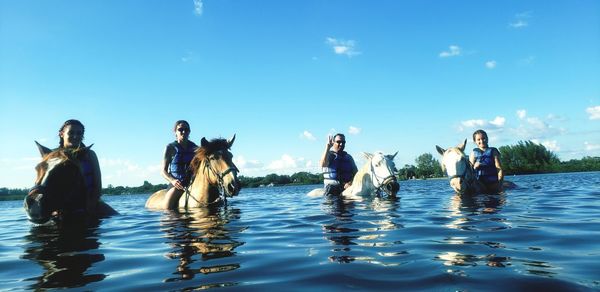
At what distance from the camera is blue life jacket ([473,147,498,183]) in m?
11.7

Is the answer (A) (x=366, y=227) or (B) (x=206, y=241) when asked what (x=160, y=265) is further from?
(A) (x=366, y=227)

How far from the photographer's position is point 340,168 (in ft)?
41.6

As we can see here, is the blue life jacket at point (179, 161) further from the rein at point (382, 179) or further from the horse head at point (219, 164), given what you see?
the rein at point (382, 179)

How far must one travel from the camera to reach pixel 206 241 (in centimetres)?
444

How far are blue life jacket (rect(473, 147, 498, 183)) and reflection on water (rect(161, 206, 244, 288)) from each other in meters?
8.34

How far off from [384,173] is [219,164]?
4.41 m

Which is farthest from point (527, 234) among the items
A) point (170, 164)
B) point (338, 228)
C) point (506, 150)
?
point (506, 150)

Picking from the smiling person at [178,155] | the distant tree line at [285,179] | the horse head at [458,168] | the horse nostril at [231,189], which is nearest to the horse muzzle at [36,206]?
the horse nostril at [231,189]

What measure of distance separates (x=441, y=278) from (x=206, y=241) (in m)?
2.74

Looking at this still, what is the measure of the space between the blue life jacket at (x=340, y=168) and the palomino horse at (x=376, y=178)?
1452 mm

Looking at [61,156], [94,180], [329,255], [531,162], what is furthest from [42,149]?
[531,162]

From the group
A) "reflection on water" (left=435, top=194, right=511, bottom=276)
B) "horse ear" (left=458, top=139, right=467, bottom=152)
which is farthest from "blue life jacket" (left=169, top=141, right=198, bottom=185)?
"horse ear" (left=458, top=139, right=467, bottom=152)

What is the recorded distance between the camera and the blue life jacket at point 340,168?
12461mm

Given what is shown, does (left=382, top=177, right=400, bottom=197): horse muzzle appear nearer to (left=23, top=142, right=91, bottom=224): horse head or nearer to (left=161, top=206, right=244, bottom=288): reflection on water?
(left=161, top=206, right=244, bottom=288): reflection on water
